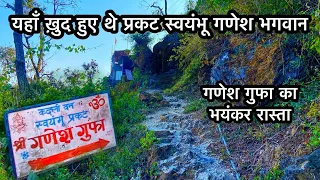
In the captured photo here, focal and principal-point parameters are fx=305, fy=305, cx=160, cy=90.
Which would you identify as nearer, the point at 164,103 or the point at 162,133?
the point at 162,133

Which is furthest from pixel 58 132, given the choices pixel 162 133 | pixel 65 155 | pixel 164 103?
pixel 164 103

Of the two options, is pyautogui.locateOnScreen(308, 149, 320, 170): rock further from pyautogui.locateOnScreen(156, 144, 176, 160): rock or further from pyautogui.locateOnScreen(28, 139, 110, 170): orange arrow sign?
pyautogui.locateOnScreen(28, 139, 110, 170): orange arrow sign

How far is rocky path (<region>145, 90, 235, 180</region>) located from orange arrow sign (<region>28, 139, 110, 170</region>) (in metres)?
1.00

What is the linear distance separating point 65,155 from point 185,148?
196 cm

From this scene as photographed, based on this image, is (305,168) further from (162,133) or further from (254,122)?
(162,133)

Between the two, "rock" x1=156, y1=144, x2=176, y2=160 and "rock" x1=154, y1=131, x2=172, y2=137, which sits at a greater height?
"rock" x1=154, y1=131, x2=172, y2=137

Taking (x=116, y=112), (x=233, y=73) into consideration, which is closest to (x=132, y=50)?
(x=116, y=112)

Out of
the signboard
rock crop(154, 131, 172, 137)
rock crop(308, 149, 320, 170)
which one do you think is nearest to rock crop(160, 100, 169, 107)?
rock crop(154, 131, 172, 137)

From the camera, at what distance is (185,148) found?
4.73 m

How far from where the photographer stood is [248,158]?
13.0 ft

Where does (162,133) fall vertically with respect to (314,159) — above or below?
below

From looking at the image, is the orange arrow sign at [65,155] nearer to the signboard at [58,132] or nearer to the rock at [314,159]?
the signboard at [58,132]

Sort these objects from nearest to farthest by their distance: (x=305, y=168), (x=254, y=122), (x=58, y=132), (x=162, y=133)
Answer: (x=305, y=168) < (x=254, y=122) < (x=58, y=132) < (x=162, y=133)

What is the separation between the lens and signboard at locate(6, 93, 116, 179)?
4609mm
